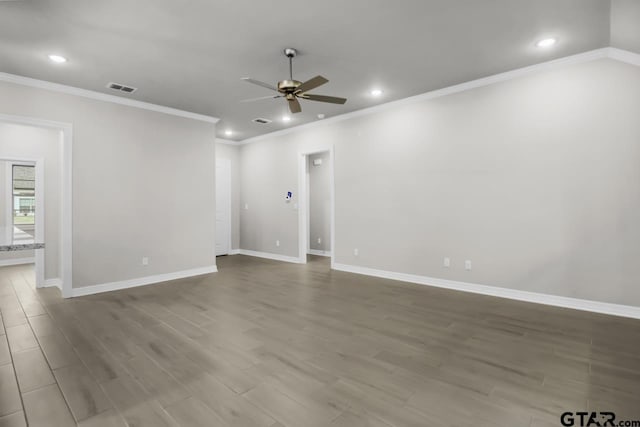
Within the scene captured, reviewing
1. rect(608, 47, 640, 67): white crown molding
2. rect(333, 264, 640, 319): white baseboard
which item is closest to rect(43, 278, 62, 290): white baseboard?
rect(333, 264, 640, 319): white baseboard

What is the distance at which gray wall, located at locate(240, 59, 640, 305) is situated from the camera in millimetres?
3512

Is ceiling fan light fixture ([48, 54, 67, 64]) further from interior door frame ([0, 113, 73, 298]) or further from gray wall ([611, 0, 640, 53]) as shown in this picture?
gray wall ([611, 0, 640, 53])

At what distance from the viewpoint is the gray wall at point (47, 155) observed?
5.25 m

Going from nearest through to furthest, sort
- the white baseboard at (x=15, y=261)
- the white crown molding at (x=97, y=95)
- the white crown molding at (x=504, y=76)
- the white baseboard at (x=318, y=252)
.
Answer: the white crown molding at (x=504, y=76) < the white crown molding at (x=97, y=95) < the white baseboard at (x=15, y=261) < the white baseboard at (x=318, y=252)

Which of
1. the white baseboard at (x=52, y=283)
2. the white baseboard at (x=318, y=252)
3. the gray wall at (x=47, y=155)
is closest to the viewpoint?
the white baseboard at (x=52, y=283)

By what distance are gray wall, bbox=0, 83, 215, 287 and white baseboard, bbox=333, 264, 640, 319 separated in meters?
3.29

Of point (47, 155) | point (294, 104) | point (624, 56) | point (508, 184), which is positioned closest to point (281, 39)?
Result: point (294, 104)

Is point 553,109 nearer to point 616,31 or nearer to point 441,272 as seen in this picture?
point 616,31

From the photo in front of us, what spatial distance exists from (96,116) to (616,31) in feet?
Answer: 20.5

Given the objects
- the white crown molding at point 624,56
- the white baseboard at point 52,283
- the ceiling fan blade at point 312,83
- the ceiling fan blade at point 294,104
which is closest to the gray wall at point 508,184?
the white crown molding at point 624,56

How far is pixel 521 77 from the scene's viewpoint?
4.05 metres

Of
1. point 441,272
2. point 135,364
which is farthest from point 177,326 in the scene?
point 441,272

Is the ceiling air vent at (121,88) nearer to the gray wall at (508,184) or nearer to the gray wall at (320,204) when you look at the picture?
the gray wall at (508,184)

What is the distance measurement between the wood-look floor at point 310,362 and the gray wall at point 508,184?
0.53m
